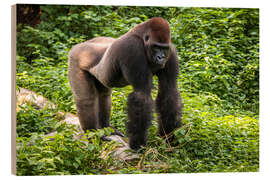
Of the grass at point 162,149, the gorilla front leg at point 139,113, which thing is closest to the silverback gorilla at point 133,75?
the gorilla front leg at point 139,113

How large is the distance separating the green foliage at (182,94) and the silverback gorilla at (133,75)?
0.83ft

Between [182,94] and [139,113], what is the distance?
4.70ft

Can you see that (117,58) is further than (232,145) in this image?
No

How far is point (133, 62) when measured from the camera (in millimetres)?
3725

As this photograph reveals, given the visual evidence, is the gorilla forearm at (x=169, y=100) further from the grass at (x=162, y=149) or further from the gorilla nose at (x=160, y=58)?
the gorilla nose at (x=160, y=58)

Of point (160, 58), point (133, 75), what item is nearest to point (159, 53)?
point (160, 58)

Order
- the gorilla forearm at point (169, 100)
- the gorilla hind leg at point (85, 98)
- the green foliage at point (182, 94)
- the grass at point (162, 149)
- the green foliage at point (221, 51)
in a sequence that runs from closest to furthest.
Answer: the grass at point (162, 149) < the green foliage at point (182, 94) < the gorilla forearm at point (169, 100) < the gorilla hind leg at point (85, 98) < the green foliage at point (221, 51)

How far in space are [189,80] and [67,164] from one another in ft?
7.64

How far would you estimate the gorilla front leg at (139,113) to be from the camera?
3.71m

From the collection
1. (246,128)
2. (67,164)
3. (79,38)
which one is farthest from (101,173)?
(79,38)

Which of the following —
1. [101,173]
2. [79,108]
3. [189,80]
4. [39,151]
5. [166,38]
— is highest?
[166,38]

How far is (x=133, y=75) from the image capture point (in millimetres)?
3738

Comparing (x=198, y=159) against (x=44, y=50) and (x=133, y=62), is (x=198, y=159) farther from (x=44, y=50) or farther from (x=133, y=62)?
(x=44, y=50)

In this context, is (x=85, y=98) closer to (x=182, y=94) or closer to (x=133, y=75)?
(x=133, y=75)
